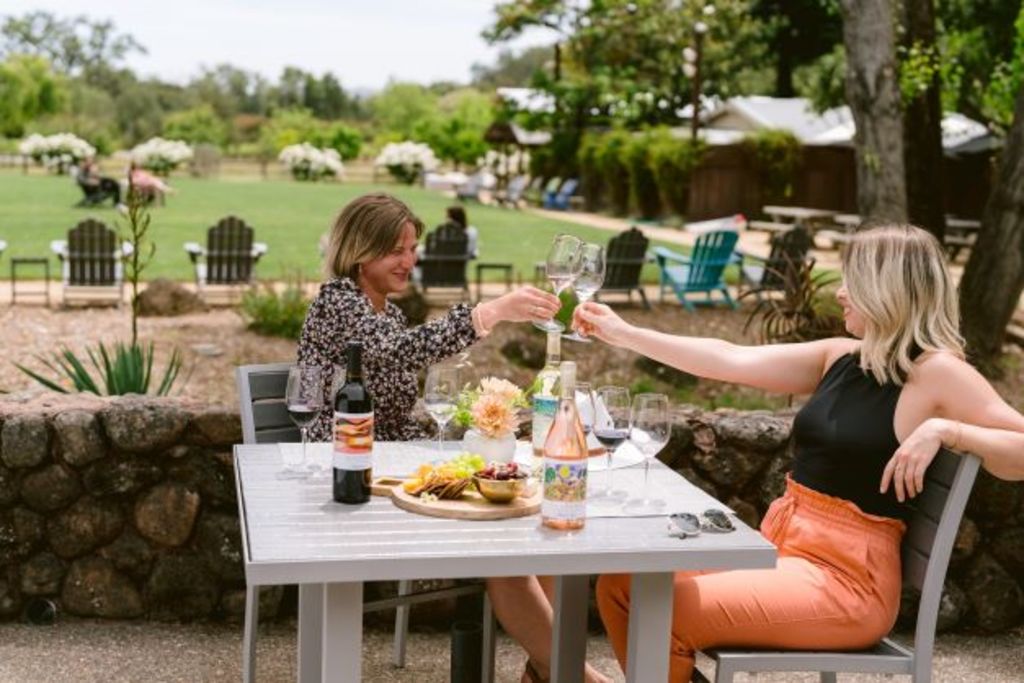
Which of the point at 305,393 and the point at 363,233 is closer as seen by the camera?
the point at 305,393

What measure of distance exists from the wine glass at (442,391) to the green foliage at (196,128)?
6341 centimetres

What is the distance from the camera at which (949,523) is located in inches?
115

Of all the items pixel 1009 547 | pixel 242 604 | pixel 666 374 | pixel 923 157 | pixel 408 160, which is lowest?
pixel 666 374

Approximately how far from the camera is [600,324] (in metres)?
3.54

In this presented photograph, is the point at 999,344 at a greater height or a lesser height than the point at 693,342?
lesser

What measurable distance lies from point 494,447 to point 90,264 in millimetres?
10837

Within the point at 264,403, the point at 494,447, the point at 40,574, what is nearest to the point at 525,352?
the point at 40,574

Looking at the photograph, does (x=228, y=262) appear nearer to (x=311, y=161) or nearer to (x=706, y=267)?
(x=706, y=267)

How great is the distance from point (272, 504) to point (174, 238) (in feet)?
61.8

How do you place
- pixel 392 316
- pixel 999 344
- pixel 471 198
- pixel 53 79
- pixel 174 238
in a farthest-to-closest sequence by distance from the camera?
1. pixel 53 79
2. pixel 471 198
3. pixel 174 238
4. pixel 999 344
5. pixel 392 316

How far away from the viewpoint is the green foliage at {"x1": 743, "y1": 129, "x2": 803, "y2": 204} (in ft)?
90.4

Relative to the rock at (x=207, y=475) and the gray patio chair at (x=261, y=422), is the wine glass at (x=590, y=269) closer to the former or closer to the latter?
the gray patio chair at (x=261, y=422)

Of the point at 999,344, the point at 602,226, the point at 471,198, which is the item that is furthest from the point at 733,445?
the point at 471,198

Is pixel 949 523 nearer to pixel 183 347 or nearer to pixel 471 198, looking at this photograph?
pixel 183 347
